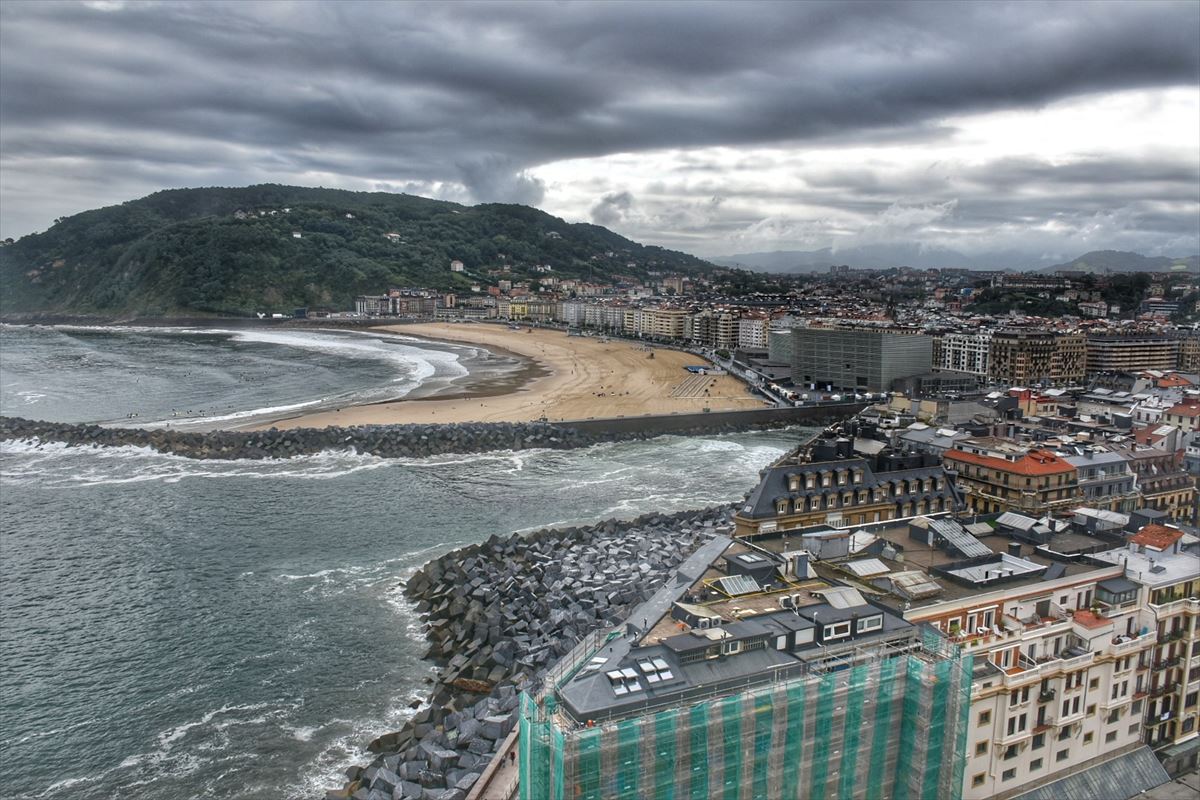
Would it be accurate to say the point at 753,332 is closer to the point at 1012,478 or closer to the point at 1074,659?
the point at 1012,478

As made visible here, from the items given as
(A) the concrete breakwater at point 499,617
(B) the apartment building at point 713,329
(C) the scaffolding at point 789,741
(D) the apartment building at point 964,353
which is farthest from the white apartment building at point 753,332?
(C) the scaffolding at point 789,741

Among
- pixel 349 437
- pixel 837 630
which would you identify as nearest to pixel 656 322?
pixel 349 437

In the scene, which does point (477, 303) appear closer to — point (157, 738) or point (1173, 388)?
point (1173, 388)

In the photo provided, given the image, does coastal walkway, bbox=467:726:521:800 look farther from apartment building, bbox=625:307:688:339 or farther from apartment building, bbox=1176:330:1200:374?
apartment building, bbox=625:307:688:339

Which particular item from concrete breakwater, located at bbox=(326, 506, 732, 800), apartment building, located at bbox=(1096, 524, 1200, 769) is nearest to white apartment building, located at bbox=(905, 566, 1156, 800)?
apartment building, located at bbox=(1096, 524, 1200, 769)

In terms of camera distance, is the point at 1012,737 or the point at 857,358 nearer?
the point at 1012,737

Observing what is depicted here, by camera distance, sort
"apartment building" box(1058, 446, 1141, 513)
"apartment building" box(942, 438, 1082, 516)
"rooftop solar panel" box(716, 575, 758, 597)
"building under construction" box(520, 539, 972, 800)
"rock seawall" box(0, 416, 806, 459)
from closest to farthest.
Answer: "building under construction" box(520, 539, 972, 800) → "rooftop solar panel" box(716, 575, 758, 597) → "apartment building" box(942, 438, 1082, 516) → "apartment building" box(1058, 446, 1141, 513) → "rock seawall" box(0, 416, 806, 459)

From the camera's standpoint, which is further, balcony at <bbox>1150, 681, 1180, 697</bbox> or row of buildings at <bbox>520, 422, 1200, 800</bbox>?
balcony at <bbox>1150, 681, 1180, 697</bbox>
